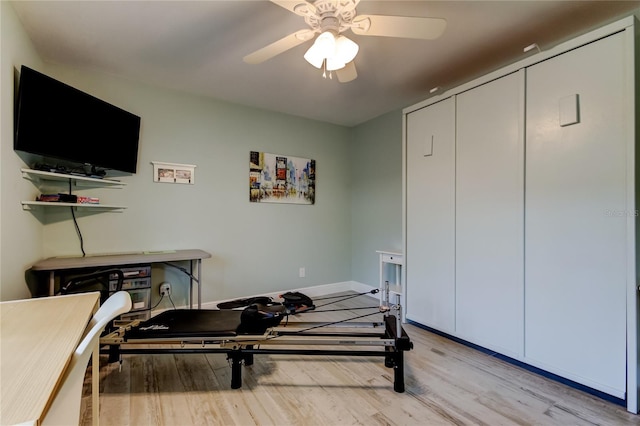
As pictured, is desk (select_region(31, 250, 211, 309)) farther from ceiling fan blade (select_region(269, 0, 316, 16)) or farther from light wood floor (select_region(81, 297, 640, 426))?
ceiling fan blade (select_region(269, 0, 316, 16))

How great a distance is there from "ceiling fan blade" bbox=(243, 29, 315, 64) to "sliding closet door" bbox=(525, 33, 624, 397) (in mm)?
1566

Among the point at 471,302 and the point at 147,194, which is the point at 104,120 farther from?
the point at 471,302

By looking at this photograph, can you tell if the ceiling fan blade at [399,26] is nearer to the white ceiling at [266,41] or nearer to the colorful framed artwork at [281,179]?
the white ceiling at [266,41]

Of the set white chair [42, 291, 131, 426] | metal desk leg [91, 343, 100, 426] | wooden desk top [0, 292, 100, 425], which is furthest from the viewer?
metal desk leg [91, 343, 100, 426]

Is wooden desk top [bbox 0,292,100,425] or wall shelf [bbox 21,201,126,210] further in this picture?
wall shelf [bbox 21,201,126,210]

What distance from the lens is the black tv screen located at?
1917 millimetres

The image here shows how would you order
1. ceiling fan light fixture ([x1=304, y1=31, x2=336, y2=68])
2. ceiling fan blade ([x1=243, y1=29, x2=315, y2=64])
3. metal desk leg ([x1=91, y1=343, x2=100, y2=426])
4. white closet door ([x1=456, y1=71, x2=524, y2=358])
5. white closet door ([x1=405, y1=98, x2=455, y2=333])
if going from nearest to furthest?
metal desk leg ([x1=91, y1=343, x2=100, y2=426]) → ceiling fan light fixture ([x1=304, y1=31, x2=336, y2=68]) → ceiling fan blade ([x1=243, y1=29, x2=315, y2=64]) → white closet door ([x1=456, y1=71, x2=524, y2=358]) → white closet door ([x1=405, y1=98, x2=455, y2=333])

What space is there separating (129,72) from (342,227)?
3.04 metres

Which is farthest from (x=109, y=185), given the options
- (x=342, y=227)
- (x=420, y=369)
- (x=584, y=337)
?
(x=584, y=337)

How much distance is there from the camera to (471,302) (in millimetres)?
2352

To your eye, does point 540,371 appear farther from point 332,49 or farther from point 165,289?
point 165,289

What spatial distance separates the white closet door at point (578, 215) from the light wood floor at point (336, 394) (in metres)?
0.27

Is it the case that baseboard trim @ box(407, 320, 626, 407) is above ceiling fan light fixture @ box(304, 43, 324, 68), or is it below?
below

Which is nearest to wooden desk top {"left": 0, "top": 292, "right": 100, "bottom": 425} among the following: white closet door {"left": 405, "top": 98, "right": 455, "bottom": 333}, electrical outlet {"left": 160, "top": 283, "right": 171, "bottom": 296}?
electrical outlet {"left": 160, "top": 283, "right": 171, "bottom": 296}
